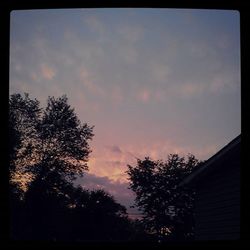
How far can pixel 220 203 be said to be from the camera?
1037 cm

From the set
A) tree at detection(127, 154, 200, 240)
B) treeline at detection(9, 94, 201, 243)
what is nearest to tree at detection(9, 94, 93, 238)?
treeline at detection(9, 94, 201, 243)

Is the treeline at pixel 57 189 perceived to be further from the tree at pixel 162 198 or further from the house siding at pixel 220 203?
the house siding at pixel 220 203

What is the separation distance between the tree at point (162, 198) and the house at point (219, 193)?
24.9 metres

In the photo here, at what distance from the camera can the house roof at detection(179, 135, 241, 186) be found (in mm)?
7883

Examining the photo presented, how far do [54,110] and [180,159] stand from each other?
16484 mm

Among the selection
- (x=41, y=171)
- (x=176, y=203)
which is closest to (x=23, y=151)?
(x=41, y=171)

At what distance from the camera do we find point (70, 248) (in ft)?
4.49

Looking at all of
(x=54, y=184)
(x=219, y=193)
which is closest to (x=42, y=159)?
(x=54, y=184)

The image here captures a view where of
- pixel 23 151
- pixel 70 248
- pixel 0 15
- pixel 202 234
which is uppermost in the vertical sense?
pixel 23 151

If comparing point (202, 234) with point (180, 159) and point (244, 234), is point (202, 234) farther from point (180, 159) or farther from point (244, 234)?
point (180, 159)

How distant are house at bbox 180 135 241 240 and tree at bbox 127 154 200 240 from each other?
2488 cm

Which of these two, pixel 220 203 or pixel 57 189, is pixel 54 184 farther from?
pixel 220 203

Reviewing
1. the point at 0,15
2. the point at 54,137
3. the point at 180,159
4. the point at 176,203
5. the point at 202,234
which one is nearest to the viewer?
the point at 0,15

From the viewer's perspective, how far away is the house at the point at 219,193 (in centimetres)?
921
